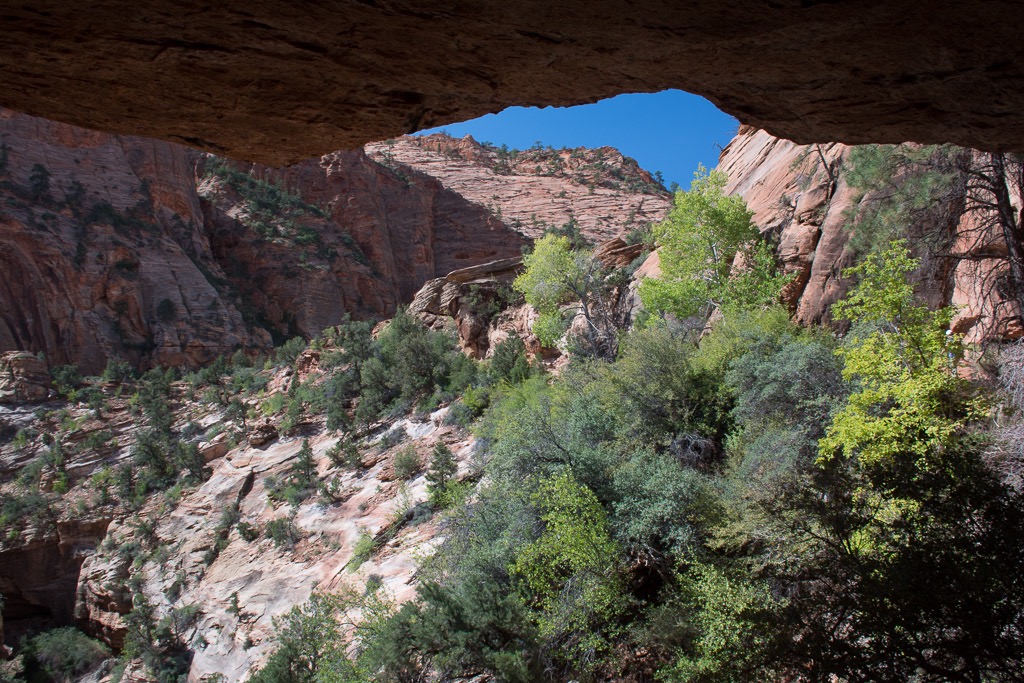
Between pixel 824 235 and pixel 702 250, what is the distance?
197 inches

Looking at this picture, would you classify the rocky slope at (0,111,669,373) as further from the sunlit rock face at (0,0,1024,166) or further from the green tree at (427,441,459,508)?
the sunlit rock face at (0,0,1024,166)

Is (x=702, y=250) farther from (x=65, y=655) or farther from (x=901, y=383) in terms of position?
(x=65, y=655)

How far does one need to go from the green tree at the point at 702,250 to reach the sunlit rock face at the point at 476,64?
16354mm

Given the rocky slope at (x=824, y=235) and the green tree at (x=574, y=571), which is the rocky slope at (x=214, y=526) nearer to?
the green tree at (x=574, y=571)

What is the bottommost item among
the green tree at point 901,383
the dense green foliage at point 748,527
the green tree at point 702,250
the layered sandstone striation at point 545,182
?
the dense green foliage at point 748,527

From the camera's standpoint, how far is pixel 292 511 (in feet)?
71.5

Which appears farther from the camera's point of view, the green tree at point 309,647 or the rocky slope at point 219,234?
the rocky slope at point 219,234

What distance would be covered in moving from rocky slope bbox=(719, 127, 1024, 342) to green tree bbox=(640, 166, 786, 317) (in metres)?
0.89

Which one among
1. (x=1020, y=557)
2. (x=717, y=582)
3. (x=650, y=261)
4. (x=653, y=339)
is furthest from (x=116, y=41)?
(x=650, y=261)

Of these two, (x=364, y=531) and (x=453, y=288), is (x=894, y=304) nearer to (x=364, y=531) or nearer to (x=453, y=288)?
(x=364, y=531)

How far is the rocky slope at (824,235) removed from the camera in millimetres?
11664

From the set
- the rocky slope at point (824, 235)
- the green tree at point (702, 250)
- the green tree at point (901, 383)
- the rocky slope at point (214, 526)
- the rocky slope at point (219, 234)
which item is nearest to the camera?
the green tree at point (901, 383)

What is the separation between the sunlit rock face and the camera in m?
3.64

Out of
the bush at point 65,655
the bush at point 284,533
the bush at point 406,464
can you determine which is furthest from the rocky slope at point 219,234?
the bush at point 406,464
